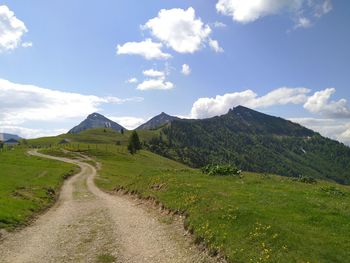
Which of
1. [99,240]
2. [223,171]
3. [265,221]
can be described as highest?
[223,171]

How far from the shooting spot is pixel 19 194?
141 feet

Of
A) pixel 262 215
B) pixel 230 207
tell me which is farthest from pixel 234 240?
pixel 230 207

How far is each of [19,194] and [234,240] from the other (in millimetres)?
32023

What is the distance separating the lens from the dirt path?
20594mm

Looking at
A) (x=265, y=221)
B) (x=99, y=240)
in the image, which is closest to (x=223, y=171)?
(x=99, y=240)

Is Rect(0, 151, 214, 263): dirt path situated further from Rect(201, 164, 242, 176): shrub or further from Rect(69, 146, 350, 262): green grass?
Rect(201, 164, 242, 176): shrub

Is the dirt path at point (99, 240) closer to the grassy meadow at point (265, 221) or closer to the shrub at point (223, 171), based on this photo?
the grassy meadow at point (265, 221)

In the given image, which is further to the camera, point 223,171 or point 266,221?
point 223,171

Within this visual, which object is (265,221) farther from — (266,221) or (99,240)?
(99,240)

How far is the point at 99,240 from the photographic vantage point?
24547 millimetres

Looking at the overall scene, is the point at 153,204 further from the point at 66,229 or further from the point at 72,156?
the point at 72,156

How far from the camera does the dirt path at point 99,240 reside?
20594mm

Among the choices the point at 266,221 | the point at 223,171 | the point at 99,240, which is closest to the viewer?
the point at 266,221

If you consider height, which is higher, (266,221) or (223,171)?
(223,171)
